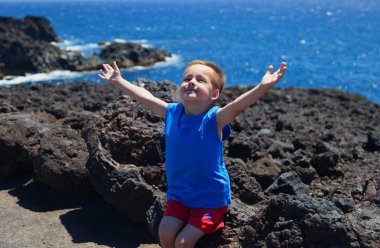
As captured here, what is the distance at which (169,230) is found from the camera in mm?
4234

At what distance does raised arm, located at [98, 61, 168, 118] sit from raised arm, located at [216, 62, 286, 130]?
2.40ft

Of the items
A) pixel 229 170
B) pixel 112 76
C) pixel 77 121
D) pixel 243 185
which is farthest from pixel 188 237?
pixel 77 121

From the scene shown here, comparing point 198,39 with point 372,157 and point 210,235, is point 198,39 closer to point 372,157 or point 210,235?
point 372,157

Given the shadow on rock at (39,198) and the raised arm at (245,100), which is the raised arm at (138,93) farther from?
the shadow on rock at (39,198)

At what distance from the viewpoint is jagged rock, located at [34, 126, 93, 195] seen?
6547mm

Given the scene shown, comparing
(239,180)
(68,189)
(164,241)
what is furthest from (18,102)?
(164,241)

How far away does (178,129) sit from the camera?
445 centimetres

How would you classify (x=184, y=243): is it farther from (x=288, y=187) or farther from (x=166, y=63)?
(x=166, y=63)

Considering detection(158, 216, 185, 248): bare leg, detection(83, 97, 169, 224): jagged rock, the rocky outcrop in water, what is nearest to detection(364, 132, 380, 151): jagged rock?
detection(83, 97, 169, 224): jagged rock

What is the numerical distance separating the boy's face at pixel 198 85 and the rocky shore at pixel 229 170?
0.99 metres

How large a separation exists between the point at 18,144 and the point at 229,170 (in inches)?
128

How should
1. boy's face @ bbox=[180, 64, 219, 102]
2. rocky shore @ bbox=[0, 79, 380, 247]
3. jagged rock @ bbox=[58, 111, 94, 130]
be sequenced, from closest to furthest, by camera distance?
rocky shore @ bbox=[0, 79, 380, 247]
boy's face @ bbox=[180, 64, 219, 102]
jagged rock @ bbox=[58, 111, 94, 130]

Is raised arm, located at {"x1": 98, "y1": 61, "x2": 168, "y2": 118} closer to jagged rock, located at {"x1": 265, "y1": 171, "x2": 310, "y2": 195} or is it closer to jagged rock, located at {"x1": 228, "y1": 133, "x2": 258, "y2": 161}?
jagged rock, located at {"x1": 265, "y1": 171, "x2": 310, "y2": 195}

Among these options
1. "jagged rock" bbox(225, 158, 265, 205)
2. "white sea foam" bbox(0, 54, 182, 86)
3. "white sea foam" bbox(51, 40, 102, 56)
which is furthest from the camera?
"white sea foam" bbox(51, 40, 102, 56)
